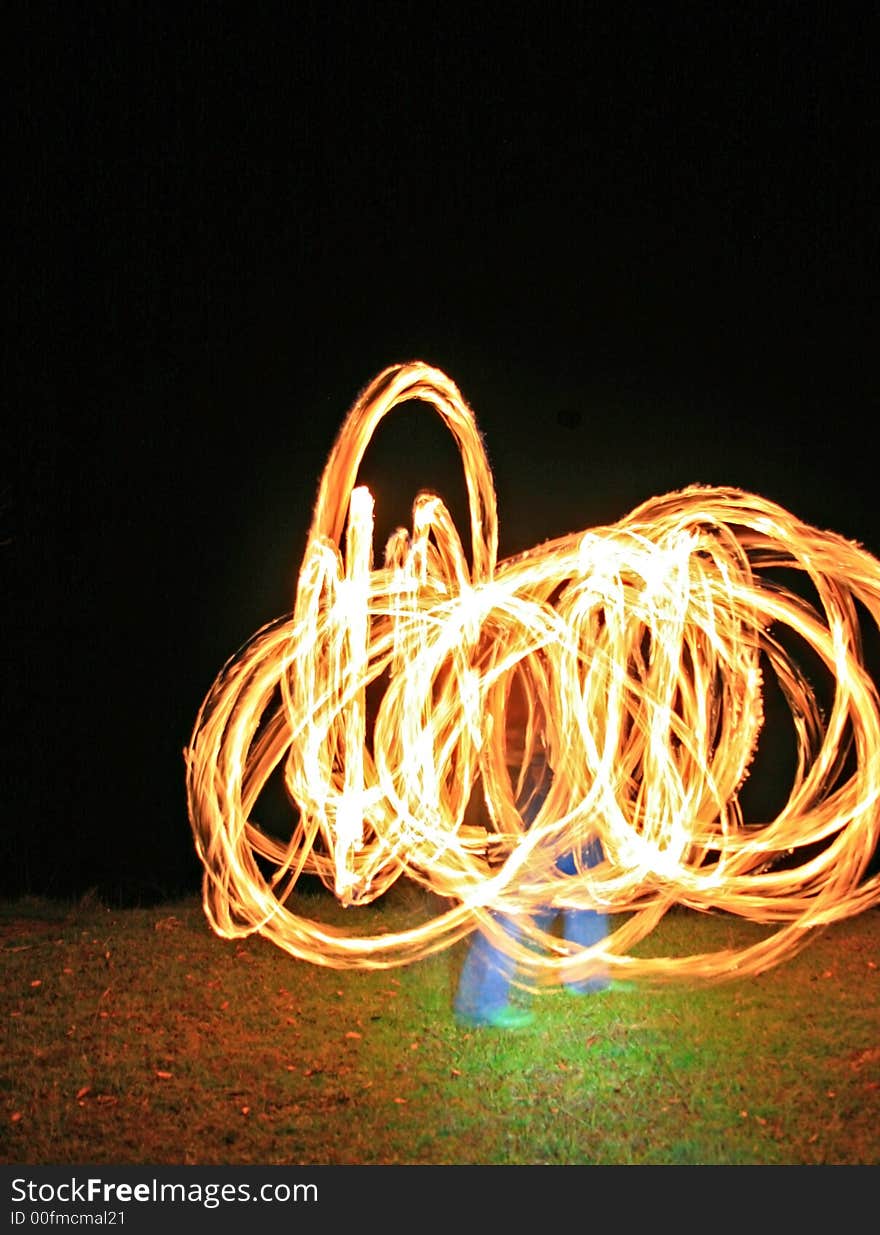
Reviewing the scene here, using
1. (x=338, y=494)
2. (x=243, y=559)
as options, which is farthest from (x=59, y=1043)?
(x=243, y=559)

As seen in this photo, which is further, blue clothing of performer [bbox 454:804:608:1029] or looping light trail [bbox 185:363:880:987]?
looping light trail [bbox 185:363:880:987]

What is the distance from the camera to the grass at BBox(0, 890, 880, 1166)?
5156 mm

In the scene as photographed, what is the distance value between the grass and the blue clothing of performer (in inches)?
4.5

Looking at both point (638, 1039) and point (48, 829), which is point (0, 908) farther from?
point (638, 1039)

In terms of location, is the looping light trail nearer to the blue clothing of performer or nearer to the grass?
the blue clothing of performer

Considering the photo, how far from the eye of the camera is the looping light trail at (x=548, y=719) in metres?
6.82

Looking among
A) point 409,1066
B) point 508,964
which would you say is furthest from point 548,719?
point 409,1066

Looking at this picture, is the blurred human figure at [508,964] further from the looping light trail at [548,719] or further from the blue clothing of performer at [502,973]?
the looping light trail at [548,719]

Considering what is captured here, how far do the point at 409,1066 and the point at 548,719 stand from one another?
234 cm

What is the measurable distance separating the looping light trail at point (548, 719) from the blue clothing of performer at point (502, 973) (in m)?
0.16

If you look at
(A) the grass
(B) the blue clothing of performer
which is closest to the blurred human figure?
(B) the blue clothing of performer

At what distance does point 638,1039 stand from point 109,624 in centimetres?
857

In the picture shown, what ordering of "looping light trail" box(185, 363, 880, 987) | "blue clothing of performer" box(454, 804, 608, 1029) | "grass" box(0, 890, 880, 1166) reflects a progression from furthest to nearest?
1. "looping light trail" box(185, 363, 880, 987)
2. "blue clothing of performer" box(454, 804, 608, 1029)
3. "grass" box(0, 890, 880, 1166)

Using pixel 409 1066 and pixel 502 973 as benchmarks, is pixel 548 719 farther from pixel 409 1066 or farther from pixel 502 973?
pixel 409 1066
